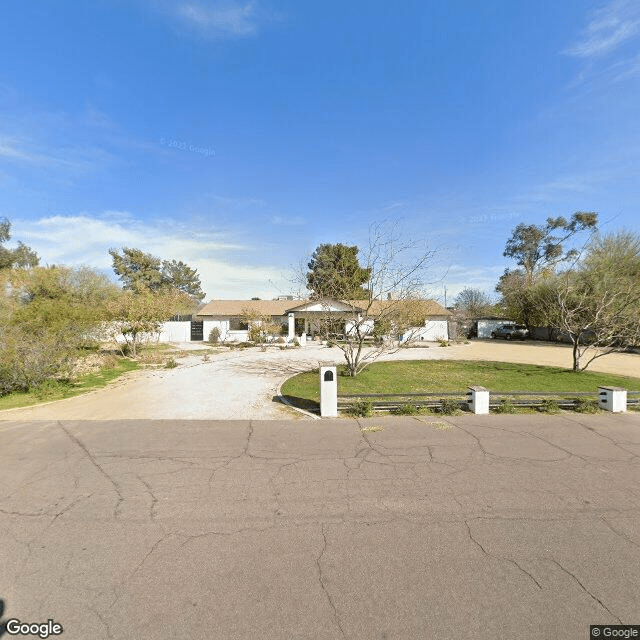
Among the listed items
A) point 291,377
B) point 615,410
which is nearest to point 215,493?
point 291,377

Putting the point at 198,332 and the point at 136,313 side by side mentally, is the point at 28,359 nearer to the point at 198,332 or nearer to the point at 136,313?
the point at 136,313

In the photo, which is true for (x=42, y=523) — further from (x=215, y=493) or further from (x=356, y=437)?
(x=356, y=437)

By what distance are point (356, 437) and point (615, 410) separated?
7060 millimetres

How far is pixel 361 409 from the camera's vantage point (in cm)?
794

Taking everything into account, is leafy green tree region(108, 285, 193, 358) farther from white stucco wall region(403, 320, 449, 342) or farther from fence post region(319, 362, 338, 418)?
white stucco wall region(403, 320, 449, 342)

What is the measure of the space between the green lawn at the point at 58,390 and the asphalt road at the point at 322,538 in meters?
4.00

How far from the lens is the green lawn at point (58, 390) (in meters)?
9.33

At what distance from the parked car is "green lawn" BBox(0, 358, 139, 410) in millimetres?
38111

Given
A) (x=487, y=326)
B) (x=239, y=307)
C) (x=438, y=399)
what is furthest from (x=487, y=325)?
(x=438, y=399)

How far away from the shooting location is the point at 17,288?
13.3 m

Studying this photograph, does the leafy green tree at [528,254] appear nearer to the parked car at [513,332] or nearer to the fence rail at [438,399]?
the parked car at [513,332]

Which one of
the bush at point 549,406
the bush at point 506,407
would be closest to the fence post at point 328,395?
the bush at point 506,407

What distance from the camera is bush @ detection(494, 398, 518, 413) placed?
26.9 ft

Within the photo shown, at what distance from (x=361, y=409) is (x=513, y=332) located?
35.8 m
